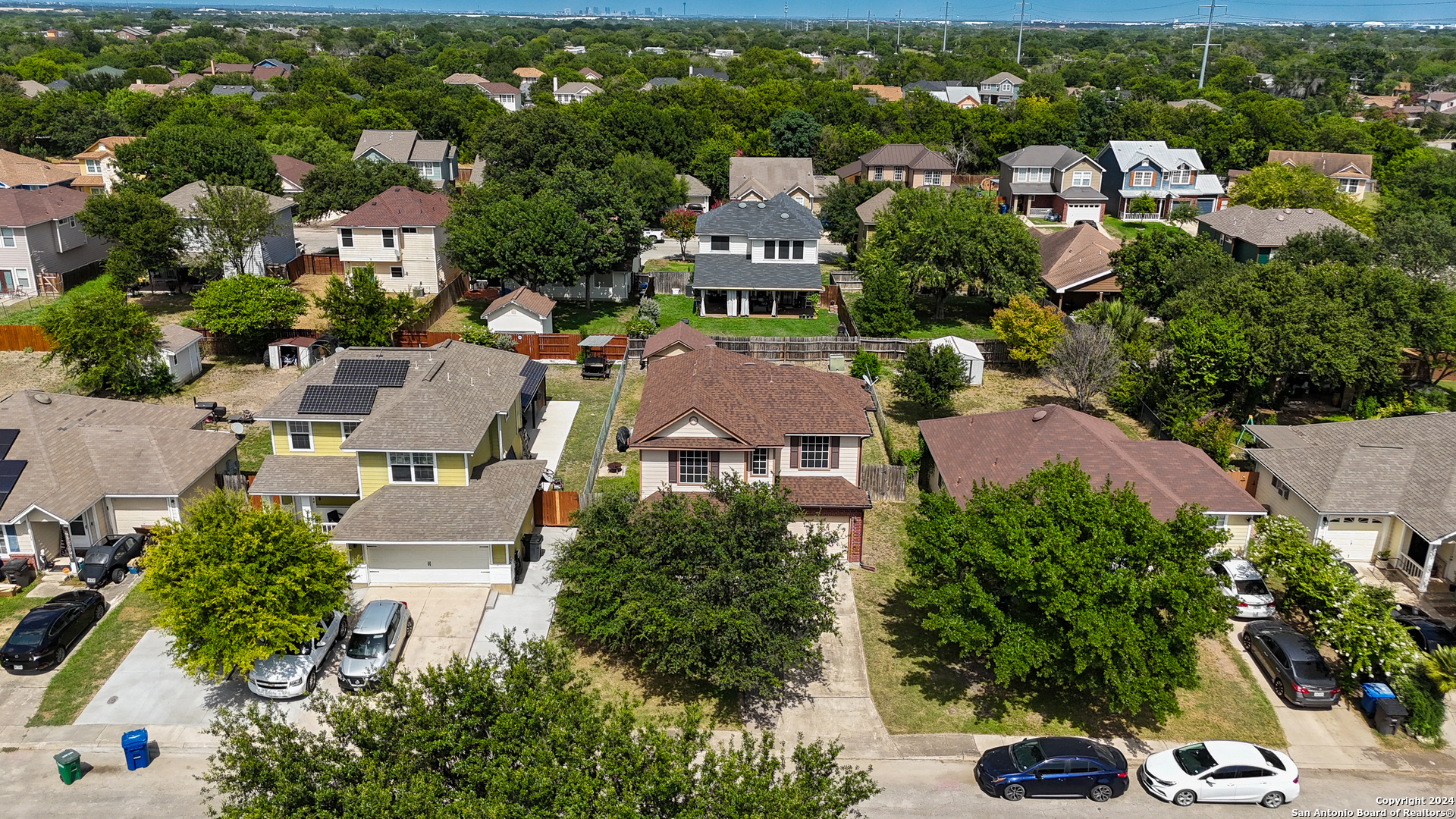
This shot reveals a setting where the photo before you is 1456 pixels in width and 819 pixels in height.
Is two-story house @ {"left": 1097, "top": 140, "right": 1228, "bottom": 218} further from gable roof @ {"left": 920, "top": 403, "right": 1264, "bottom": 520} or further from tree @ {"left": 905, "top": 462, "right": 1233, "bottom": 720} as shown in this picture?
tree @ {"left": 905, "top": 462, "right": 1233, "bottom": 720}

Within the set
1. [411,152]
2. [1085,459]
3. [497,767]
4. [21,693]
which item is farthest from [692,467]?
[411,152]

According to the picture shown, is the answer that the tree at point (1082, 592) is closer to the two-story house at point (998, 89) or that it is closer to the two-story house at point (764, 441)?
the two-story house at point (764, 441)

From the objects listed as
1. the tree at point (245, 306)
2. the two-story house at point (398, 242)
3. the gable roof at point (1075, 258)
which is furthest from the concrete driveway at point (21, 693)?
the gable roof at point (1075, 258)

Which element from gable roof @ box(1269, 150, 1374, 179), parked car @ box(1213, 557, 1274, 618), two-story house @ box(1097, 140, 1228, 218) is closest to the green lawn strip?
parked car @ box(1213, 557, 1274, 618)

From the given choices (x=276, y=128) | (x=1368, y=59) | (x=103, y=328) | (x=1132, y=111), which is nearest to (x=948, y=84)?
(x=1132, y=111)

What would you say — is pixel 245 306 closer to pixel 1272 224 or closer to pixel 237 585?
pixel 237 585

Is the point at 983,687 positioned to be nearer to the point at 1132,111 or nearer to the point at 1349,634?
the point at 1349,634
